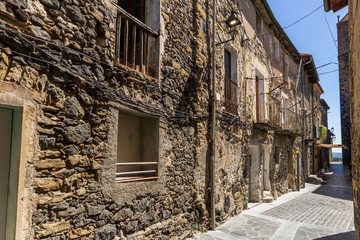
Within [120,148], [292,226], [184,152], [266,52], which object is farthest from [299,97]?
[120,148]

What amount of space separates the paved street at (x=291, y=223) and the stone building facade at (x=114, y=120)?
0.46 metres

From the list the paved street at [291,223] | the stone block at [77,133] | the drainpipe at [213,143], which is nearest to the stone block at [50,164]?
the stone block at [77,133]

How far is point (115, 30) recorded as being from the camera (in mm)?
3672

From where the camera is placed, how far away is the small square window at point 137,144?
169 inches

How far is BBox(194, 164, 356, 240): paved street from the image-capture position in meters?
5.20

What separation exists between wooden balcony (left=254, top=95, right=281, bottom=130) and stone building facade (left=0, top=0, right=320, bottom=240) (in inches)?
66.4

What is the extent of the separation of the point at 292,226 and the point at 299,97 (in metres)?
10.7

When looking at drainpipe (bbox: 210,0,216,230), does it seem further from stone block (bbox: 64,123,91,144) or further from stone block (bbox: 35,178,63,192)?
stone block (bbox: 35,178,63,192)

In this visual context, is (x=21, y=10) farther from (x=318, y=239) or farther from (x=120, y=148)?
(x=318, y=239)

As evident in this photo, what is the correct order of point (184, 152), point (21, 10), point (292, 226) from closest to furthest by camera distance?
point (21, 10), point (184, 152), point (292, 226)

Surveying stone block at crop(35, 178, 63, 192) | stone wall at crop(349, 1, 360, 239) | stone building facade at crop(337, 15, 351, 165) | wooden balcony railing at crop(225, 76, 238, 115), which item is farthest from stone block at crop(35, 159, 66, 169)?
stone building facade at crop(337, 15, 351, 165)

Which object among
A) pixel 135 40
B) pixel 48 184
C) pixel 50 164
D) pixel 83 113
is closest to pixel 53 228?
pixel 48 184

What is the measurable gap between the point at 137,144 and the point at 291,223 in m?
4.61

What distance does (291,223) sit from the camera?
20.2 feet
